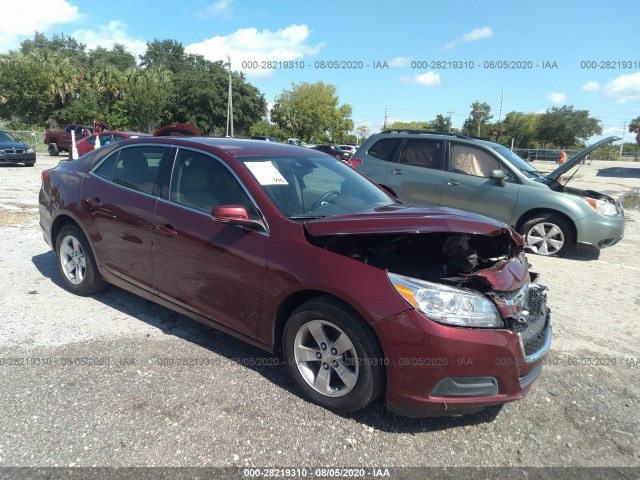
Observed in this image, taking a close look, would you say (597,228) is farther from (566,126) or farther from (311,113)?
(566,126)

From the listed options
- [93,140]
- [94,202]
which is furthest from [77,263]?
[93,140]

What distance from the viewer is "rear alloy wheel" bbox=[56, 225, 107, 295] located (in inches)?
173

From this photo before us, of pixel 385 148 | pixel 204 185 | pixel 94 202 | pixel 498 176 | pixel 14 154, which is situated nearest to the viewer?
pixel 204 185

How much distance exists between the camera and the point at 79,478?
2.28m

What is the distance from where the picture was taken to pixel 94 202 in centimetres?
422

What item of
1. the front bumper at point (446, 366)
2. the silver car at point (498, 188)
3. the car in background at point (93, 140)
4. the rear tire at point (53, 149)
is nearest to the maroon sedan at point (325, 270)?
the front bumper at point (446, 366)

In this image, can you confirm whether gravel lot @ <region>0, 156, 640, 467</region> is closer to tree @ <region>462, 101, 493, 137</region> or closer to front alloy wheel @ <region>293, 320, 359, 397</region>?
front alloy wheel @ <region>293, 320, 359, 397</region>

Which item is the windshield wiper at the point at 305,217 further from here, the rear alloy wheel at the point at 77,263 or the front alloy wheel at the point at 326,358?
the rear alloy wheel at the point at 77,263

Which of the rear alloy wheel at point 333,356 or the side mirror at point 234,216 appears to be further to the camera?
the side mirror at point 234,216

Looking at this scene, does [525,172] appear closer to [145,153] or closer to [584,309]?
[584,309]

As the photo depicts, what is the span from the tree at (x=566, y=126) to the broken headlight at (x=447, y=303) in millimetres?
73072

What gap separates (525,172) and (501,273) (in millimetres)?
5350

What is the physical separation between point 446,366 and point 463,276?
0.61m

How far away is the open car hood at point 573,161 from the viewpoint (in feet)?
21.5
